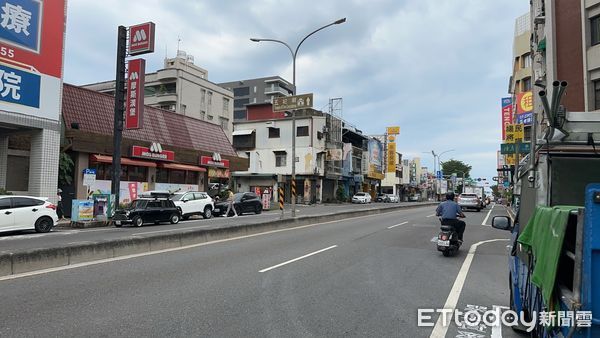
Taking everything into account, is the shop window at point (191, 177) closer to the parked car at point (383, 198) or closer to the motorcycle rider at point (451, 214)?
the motorcycle rider at point (451, 214)

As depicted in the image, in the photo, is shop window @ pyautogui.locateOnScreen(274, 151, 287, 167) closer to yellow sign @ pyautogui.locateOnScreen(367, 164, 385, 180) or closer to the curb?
yellow sign @ pyautogui.locateOnScreen(367, 164, 385, 180)

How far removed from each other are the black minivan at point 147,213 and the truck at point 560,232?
59.4 feet

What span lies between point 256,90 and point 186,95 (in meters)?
45.5

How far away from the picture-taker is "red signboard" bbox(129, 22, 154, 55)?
2412 centimetres

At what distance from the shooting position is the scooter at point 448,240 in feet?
37.2

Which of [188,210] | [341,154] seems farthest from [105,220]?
[341,154]

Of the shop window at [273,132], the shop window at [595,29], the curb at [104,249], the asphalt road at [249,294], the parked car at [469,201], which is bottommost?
the asphalt road at [249,294]

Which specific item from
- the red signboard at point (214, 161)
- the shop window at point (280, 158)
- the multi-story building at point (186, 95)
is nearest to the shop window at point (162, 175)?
the red signboard at point (214, 161)

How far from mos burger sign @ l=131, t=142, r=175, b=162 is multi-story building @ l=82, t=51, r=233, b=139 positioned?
1788 cm

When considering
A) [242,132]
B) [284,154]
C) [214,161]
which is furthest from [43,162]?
[242,132]

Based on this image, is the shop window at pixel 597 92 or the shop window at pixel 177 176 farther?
the shop window at pixel 177 176

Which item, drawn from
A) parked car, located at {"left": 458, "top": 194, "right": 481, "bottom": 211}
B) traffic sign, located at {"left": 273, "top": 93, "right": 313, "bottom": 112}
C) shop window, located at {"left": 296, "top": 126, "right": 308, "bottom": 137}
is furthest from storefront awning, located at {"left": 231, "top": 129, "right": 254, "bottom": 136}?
traffic sign, located at {"left": 273, "top": 93, "right": 313, "bottom": 112}

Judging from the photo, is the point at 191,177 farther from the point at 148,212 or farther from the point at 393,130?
the point at 393,130

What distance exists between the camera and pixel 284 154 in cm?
5403
